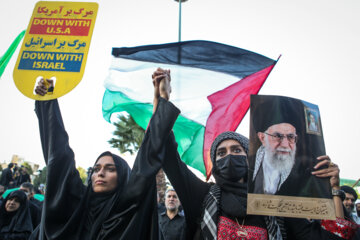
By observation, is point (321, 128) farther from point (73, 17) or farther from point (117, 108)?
point (117, 108)

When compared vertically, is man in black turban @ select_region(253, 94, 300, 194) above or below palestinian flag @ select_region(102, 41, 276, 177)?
below

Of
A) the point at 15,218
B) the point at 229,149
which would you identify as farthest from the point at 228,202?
the point at 15,218

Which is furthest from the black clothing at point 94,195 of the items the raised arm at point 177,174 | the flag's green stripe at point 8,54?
the flag's green stripe at point 8,54

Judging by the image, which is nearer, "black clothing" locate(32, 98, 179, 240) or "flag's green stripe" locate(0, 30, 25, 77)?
"black clothing" locate(32, 98, 179, 240)

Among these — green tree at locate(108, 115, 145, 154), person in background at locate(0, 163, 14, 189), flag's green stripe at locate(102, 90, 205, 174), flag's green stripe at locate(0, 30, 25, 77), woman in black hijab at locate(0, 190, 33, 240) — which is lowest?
woman in black hijab at locate(0, 190, 33, 240)

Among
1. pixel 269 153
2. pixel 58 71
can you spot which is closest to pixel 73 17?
pixel 58 71

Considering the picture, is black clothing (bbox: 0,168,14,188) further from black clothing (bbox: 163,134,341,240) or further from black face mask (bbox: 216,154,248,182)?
black face mask (bbox: 216,154,248,182)

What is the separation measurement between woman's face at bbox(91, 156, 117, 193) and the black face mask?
2.69ft

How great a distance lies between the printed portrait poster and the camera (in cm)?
156

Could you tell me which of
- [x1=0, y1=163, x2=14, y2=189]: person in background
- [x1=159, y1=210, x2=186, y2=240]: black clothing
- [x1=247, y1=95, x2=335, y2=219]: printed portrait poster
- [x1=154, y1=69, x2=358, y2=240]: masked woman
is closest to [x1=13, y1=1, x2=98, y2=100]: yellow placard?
[x1=154, y1=69, x2=358, y2=240]: masked woman

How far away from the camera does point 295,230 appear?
6.03ft

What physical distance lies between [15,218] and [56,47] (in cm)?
368

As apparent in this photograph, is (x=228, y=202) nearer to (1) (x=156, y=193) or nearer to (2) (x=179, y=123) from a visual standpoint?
(1) (x=156, y=193)

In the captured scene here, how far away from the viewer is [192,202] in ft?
6.43
